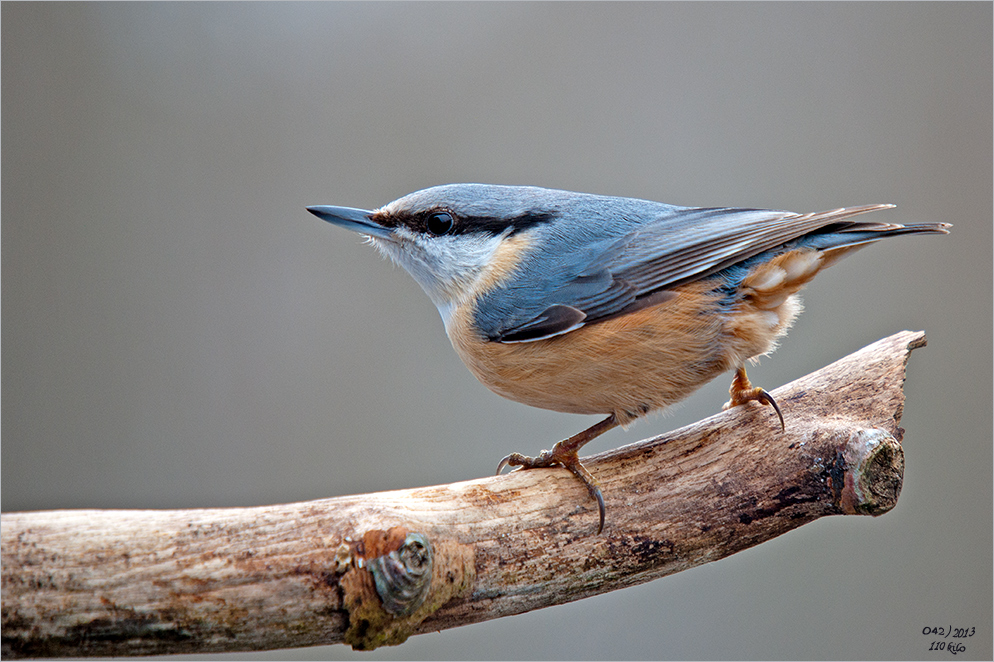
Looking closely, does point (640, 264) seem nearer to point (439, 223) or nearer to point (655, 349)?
point (655, 349)

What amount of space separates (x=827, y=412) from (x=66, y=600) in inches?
80.1

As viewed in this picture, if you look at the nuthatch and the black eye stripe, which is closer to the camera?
the nuthatch

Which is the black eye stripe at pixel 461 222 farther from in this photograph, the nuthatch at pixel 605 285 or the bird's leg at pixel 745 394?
the bird's leg at pixel 745 394

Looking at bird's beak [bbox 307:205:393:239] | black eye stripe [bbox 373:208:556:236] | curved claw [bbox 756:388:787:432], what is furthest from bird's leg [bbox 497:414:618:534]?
bird's beak [bbox 307:205:393:239]

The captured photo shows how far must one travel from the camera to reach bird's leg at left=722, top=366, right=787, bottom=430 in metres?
2.23

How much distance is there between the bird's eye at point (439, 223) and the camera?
2307 millimetres

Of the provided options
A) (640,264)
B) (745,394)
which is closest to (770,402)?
(745,394)

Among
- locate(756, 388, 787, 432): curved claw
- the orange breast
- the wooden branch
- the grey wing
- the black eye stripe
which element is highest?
the black eye stripe

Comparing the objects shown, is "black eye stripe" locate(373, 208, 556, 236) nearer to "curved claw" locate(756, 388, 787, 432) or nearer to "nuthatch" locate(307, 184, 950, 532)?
"nuthatch" locate(307, 184, 950, 532)

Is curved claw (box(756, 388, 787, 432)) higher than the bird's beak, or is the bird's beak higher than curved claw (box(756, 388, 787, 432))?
the bird's beak

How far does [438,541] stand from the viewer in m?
1.74

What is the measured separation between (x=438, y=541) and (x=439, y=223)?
→ 3.36ft

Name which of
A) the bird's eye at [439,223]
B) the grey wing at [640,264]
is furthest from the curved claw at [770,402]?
the bird's eye at [439,223]

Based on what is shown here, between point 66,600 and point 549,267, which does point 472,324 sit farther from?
point 66,600
